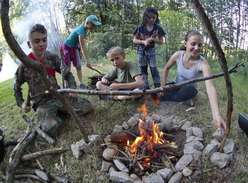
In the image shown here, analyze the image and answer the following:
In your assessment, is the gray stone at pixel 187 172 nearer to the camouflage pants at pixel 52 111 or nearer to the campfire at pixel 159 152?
the campfire at pixel 159 152

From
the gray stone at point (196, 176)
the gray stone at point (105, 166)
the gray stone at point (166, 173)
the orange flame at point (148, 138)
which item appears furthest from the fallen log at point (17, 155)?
the gray stone at point (196, 176)

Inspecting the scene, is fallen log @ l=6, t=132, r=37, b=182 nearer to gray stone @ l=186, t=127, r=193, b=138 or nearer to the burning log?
the burning log

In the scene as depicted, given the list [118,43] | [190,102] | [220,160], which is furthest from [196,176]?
[118,43]

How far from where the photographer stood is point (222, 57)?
51.1 inches

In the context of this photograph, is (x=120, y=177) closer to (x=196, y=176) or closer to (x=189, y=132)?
(x=196, y=176)

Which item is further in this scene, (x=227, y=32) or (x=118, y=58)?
(x=227, y=32)

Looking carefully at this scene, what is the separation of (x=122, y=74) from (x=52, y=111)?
1.38 m

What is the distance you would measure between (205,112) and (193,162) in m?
1.19

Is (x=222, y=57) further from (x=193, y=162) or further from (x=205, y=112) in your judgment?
(x=205, y=112)

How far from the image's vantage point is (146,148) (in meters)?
2.06

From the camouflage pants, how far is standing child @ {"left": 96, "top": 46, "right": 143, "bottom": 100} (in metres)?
0.52

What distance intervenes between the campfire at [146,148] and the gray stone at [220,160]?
1.18 feet

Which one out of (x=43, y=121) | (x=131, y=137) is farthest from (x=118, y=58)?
(x=43, y=121)

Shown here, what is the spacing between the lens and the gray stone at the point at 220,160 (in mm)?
1738
